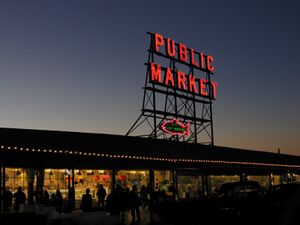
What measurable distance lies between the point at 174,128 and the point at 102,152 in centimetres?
1543

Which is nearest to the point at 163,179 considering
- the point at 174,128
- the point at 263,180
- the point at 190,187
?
the point at 190,187

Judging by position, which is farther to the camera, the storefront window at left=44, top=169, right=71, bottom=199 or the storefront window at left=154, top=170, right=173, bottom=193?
the storefront window at left=154, top=170, right=173, bottom=193

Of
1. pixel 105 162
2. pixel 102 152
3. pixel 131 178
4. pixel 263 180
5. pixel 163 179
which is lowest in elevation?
pixel 263 180

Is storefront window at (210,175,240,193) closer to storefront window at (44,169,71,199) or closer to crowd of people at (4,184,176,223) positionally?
crowd of people at (4,184,176,223)

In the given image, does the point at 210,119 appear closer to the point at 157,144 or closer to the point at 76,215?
the point at 157,144

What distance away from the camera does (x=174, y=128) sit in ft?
128

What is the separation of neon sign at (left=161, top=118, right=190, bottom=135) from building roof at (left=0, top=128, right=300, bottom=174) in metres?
4.09

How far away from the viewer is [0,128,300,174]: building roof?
68.2 feet

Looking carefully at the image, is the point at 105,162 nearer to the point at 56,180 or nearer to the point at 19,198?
the point at 56,180

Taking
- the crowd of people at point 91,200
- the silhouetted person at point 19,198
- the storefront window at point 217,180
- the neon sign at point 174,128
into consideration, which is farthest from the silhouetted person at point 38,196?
the storefront window at point 217,180

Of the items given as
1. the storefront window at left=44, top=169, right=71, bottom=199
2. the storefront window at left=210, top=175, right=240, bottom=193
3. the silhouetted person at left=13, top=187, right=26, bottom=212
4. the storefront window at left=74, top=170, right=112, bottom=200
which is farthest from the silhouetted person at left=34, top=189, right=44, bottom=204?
the storefront window at left=210, top=175, right=240, bottom=193

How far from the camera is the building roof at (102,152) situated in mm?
20797

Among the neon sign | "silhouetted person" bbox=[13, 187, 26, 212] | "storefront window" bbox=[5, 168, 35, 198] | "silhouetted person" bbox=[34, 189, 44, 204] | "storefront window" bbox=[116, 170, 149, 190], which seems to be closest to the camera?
"silhouetted person" bbox=[13, 187, 26, 212]

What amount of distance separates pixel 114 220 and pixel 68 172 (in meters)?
7.23
